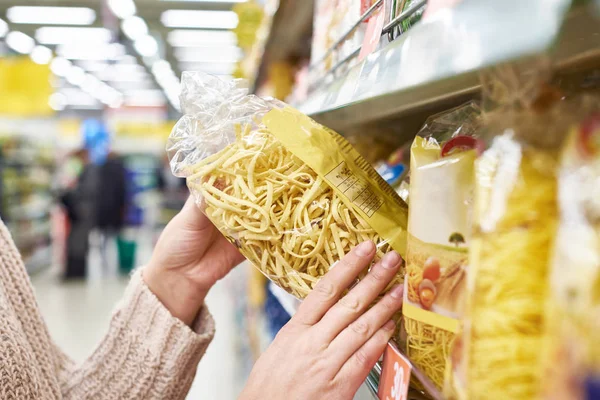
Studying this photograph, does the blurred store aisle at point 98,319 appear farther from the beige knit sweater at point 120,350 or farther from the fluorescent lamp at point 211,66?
the fluorescent lamp at point 211,66

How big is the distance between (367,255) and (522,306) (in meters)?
0.32

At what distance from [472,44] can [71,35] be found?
13.1 meters

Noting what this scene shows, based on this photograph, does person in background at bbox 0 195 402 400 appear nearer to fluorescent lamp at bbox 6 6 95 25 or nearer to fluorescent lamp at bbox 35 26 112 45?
fluorescent lamp at bbox 6 6 95 25

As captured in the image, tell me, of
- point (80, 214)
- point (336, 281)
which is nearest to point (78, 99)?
point (80, 214)

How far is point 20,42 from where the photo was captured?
493 inches

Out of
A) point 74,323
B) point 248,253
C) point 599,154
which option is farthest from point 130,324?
point 74,323

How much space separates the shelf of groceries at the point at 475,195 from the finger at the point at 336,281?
0.04 m

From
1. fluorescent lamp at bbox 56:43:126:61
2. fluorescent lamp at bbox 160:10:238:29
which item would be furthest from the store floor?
fluorescent lamp at bbox 56:43:126:61

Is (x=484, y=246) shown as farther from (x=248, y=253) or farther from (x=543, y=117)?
(x=248, y=253)

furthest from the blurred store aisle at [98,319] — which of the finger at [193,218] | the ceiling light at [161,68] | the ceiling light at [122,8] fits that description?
the ceiling light at [161,68]

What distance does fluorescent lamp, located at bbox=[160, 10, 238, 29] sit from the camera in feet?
34.0

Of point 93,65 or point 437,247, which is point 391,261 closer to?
point 437,247

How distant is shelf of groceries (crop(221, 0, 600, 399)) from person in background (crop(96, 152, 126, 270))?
304 inches

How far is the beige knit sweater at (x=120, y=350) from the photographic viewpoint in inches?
42.8
